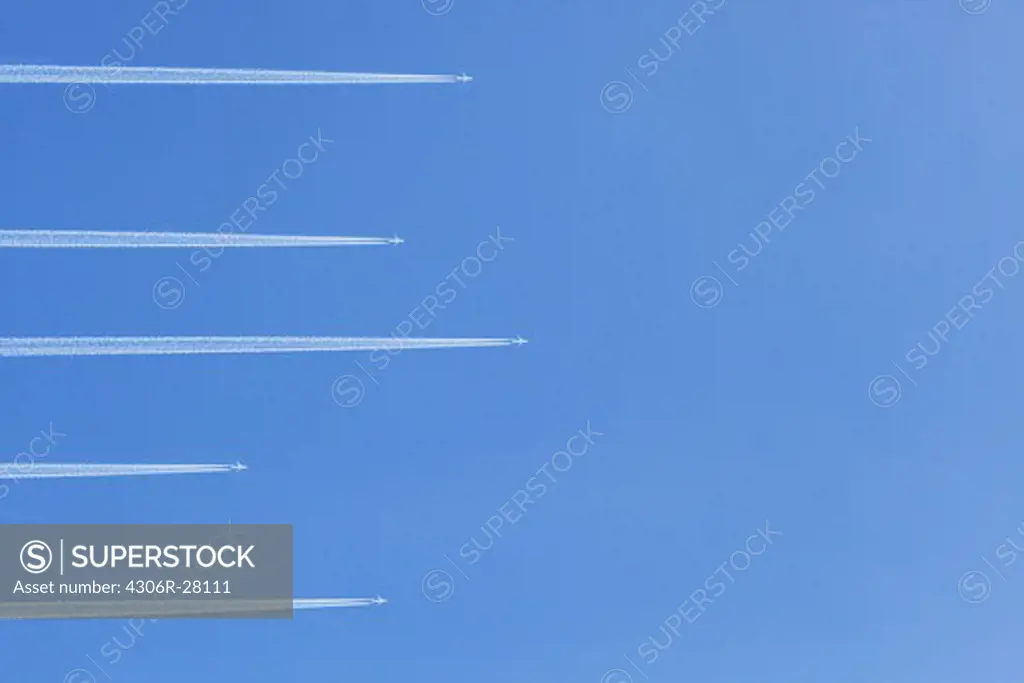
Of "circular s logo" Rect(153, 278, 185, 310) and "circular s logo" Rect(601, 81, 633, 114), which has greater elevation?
"circular s logo" Rect(601, 81, 633, 114)

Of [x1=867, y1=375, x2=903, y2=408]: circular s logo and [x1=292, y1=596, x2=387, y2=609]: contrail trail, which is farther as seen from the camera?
[x1=867, y1=375, x2=903, y2=408]: circular s logo

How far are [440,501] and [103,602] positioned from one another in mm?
2572

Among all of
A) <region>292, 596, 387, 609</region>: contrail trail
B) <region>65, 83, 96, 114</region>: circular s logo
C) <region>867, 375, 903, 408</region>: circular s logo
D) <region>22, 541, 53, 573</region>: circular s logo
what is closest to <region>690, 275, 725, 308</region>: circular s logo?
<region>867, 375, 903, 408</region>: circular s logo

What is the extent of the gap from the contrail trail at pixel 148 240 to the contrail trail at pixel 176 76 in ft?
3.61

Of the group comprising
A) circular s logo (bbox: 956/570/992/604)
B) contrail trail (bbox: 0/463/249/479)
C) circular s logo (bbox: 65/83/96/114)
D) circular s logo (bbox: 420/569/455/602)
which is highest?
circular s logo (bbox: 65/83/96/114)

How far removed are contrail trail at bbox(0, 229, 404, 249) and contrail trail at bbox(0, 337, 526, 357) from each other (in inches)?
26.5

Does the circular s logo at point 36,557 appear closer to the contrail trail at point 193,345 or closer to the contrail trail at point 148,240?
the contrail trail at point 193,345

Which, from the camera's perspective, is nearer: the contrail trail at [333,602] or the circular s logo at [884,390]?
the contrail trail at [333,602]

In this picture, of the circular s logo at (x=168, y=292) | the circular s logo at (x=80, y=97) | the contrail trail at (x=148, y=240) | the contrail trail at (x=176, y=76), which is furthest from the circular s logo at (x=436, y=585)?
the circular s logo at (x=80, y=97)

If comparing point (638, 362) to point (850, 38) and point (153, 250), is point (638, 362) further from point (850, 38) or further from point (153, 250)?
point (153, 250)

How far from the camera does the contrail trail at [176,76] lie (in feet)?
20.2

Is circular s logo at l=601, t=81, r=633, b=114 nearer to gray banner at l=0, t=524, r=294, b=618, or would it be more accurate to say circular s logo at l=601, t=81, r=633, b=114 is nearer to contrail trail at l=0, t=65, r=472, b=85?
contrail trail at l=0, t=65, r=472, b=85

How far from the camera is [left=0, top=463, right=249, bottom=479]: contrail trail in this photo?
612 centimetres

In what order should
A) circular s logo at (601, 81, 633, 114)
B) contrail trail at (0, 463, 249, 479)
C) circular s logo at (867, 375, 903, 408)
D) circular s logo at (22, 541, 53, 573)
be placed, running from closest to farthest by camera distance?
1. contrail trail at (0, 463, 249, 479)
2. circular s logo at (22, 541, 53, 573)
3. circular s logo at (601, 81, 633, 114)
4. circular s logo at (867, 375, 903, 408)
